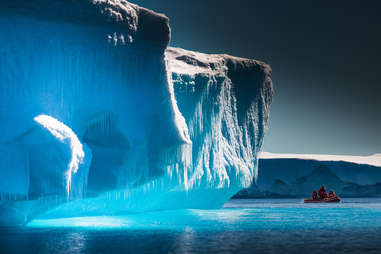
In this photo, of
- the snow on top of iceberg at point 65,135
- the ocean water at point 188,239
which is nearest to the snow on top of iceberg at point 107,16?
the snow on top of iceberg at point 65,135

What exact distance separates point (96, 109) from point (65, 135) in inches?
80.8

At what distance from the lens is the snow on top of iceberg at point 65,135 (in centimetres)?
1283

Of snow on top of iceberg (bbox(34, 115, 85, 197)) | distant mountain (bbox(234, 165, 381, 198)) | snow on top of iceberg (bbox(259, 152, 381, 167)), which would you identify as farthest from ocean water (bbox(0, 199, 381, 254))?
distant mountain (bbox(234, 165, 381, 198))

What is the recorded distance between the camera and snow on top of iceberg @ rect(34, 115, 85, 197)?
12828 mm

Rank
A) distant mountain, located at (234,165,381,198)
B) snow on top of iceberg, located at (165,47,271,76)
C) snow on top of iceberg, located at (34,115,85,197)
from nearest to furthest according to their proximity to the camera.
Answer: snow on top of iceberg, located at (34,115,85,197)
snow on top of iceberg, located at (165,47,271,76)
distant mountain, located at (234,165,381,198)

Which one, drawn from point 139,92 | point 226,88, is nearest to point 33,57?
point 139,92

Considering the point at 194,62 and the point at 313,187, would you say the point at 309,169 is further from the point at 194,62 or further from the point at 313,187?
the point at 194,62

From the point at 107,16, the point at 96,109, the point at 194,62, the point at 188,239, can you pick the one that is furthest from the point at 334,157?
the point at 188,239

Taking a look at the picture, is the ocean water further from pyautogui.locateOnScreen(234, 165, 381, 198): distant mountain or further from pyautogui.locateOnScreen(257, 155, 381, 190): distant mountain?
pyautogui.locateOnScreen(234, 165, 381, 198): distant mountain

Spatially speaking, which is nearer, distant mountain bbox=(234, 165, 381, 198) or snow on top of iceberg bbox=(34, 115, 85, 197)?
snow on top of iceberg bbox=(34, 115, 85, 197)

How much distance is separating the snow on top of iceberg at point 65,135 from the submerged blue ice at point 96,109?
0.03 m

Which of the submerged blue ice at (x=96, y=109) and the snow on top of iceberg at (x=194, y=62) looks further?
the snow on top of iceberg at (x=194, y=62)

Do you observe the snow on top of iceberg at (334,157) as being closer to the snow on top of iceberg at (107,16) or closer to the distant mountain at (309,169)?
the distant mountain at (309,169)

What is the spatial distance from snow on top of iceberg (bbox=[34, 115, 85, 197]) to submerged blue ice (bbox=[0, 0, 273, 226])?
0.03m
